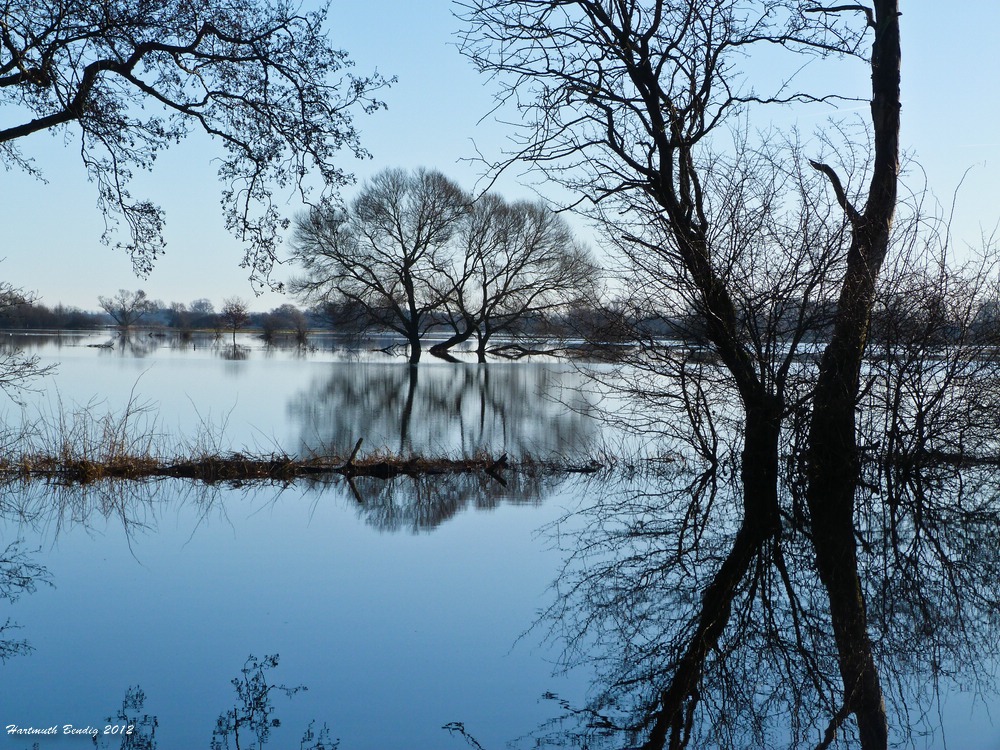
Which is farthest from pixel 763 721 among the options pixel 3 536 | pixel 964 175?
pixel 964 175

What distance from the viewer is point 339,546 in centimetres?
705

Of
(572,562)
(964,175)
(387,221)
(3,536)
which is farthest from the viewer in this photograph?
(387,221)

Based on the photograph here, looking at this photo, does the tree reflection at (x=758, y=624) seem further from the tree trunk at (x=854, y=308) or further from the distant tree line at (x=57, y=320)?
the distant tree line at (x=57, y=320)

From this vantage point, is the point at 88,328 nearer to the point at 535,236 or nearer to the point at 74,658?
the point at 535,236

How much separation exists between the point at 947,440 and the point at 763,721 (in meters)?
7.29

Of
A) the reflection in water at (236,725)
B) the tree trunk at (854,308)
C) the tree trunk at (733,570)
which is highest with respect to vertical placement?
the tree trunk at (854,308)

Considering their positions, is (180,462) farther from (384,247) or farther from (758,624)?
(384,247)

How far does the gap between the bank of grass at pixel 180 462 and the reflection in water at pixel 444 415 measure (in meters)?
0.69

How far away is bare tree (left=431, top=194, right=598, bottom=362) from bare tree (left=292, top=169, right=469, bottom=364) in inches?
46.0

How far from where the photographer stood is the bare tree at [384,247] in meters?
38.3

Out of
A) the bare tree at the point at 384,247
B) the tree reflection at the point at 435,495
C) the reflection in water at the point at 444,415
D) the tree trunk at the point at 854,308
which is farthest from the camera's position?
the bare tree at the point at 384,247

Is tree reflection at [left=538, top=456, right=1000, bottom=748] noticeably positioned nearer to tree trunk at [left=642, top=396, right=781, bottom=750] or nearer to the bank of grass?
tree trunk at [left=642, top=396, right=781, bottom=750]

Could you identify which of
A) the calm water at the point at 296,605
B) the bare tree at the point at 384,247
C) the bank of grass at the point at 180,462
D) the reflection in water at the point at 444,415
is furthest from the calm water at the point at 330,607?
the bare tree at the point at 384,247

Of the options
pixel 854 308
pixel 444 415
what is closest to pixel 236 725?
pixel 854 308
